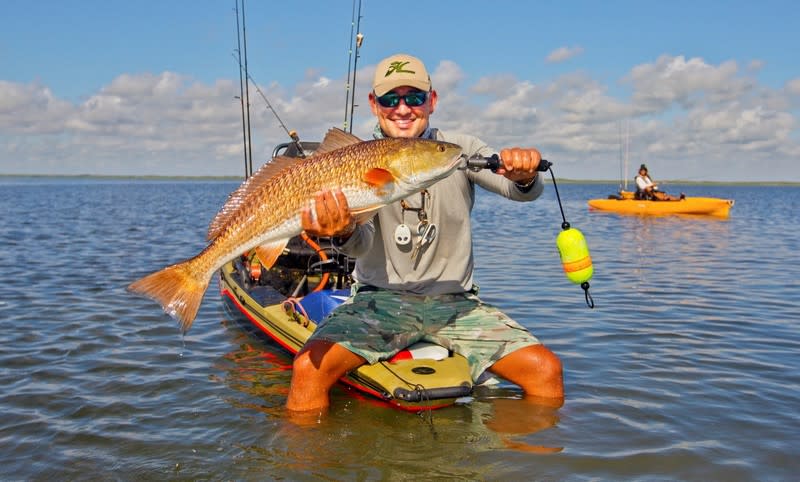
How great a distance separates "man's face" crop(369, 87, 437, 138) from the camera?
5.18m

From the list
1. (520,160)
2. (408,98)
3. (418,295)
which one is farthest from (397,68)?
(418,295)

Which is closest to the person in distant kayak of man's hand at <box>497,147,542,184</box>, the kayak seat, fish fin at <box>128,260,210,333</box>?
the kayak seat

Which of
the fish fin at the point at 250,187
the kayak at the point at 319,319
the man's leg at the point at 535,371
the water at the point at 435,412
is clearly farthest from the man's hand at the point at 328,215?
the man's leg at the point at 535,371

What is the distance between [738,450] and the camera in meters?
4.72

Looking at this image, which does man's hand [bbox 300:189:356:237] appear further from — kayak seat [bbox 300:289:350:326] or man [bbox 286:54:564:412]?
kayak seat [bbox 300:289:350:326]

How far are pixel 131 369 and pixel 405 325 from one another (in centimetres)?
330

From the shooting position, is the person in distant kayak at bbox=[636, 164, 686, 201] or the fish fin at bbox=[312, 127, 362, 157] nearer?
the fish fin at bbox=[312, 127, 362, 157]

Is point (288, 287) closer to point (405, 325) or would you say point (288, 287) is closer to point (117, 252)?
point (405, 325)

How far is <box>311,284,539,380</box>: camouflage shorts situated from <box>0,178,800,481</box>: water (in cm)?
54

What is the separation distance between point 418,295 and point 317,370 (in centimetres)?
99

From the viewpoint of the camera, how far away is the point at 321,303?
6.64m

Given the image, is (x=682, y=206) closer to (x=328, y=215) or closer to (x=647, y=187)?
(x=647, y=187)

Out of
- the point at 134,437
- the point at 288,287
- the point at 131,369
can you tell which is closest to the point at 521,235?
the point at 288,287

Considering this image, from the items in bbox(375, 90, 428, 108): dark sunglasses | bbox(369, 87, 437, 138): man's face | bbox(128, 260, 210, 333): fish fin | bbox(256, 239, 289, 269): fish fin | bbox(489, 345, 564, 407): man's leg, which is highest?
bbox(375, 90, 428, 108): dark sunglasses
